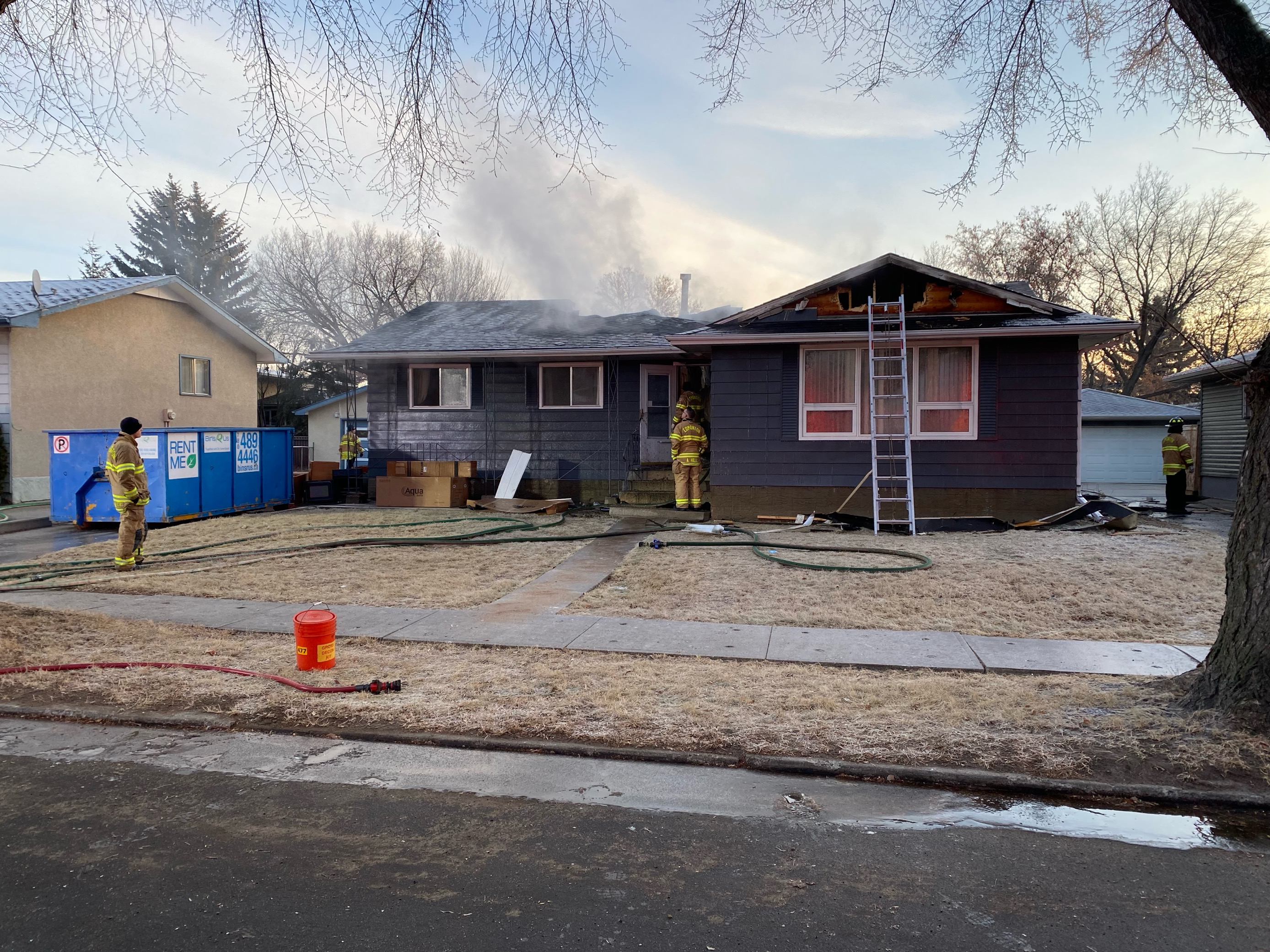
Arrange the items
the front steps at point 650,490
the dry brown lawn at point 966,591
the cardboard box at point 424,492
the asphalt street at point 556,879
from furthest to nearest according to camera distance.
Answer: the cardboard box at point 424,492
the front steps at point 650,490
the dry brown lawn at point 966,591
the asphalt street at point 556,879

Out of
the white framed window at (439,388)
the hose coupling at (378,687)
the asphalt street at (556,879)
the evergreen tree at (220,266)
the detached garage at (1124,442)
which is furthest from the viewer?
the evergreen tree at (220,266)

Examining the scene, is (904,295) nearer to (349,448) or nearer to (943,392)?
(943,392)

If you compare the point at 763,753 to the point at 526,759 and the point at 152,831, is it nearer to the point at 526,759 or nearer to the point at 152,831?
the point at 526,759

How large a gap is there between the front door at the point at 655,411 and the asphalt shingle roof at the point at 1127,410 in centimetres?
1467

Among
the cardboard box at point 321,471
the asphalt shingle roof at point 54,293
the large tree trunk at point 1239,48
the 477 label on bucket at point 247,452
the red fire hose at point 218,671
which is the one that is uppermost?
the asphalt shingle roof at point 54,293

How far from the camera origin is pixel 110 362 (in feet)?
63.7

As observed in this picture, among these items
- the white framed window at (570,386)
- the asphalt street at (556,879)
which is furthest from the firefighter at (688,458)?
the asphalt street at (556,879)

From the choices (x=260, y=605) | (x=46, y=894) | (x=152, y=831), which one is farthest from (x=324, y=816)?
(x=260, y=605)

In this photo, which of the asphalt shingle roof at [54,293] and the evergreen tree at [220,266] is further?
the evergreen tree at [220,266]

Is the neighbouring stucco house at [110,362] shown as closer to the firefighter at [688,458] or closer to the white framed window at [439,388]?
the white framed window at [439,388]

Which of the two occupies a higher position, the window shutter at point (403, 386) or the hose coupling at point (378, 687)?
the window shutter at point (403, 386)

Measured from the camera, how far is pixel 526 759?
14.6ft

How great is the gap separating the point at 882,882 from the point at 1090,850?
0.97 meters

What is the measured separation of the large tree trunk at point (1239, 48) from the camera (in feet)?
15.1
